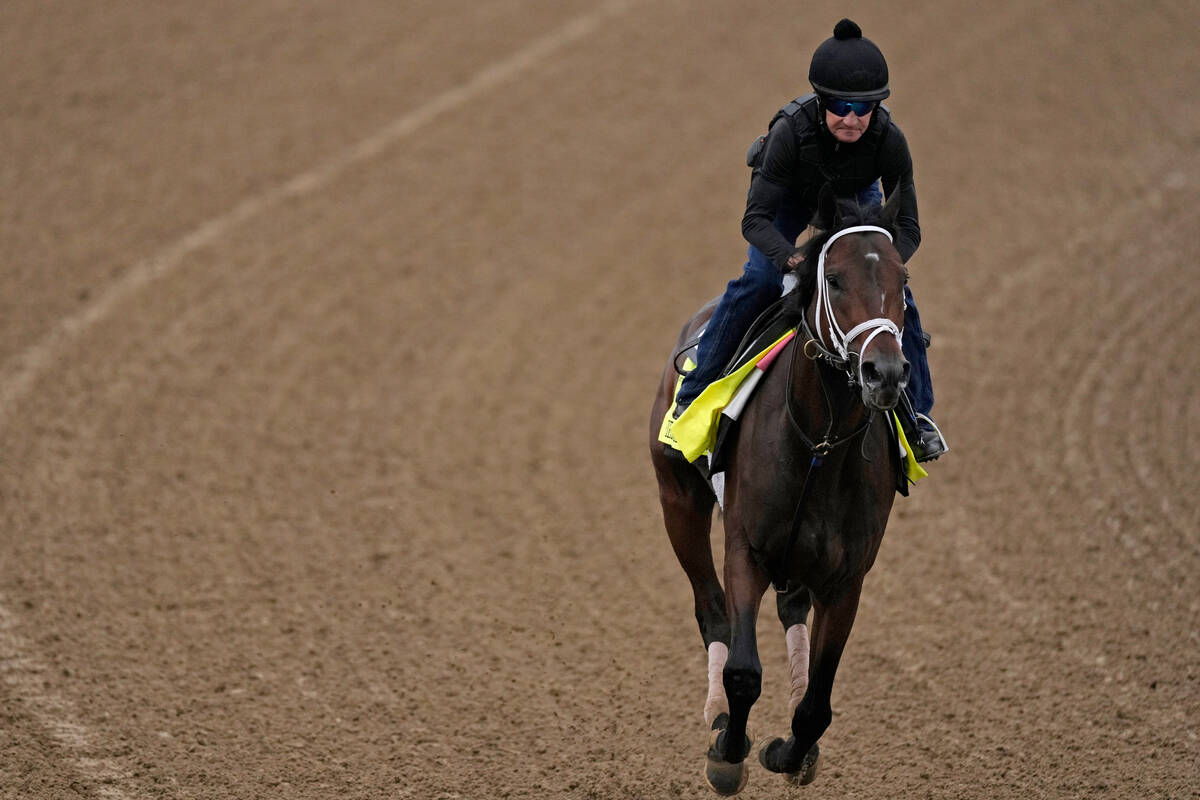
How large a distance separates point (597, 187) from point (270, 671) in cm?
996

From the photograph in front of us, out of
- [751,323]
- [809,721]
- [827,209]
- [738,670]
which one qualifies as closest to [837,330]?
[827,209]

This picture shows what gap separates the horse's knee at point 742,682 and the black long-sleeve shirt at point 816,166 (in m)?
2.09

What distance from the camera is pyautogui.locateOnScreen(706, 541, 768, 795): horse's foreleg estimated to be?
655 cm

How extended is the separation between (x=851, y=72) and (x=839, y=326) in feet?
4.27

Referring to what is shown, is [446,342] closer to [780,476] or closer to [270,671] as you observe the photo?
[270,671]

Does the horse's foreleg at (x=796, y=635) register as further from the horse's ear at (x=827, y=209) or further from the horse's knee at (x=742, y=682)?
the horse's ear at (x=827, y=209)

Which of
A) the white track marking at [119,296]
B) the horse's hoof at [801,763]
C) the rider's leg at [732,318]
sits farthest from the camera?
the white track marking at [119,296]

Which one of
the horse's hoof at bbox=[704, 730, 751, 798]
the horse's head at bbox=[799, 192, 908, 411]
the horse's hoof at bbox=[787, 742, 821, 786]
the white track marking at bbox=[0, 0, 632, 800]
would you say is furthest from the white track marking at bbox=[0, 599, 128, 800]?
the horse's head at bbox=[799, 192, 908, 411]

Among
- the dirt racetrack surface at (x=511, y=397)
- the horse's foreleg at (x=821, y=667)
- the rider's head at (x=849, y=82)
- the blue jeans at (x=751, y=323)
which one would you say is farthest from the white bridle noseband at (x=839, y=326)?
the dirt racetrack surface at (x=511, y=397)

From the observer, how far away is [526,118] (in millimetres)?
19062

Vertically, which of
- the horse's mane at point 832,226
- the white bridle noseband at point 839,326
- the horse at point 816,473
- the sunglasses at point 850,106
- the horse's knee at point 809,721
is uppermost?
the sunglasses at point 850,106

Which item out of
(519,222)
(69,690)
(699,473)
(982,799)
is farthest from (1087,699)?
(519,222)

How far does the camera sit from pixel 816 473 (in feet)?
21.0

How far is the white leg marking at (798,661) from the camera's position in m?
7.31
